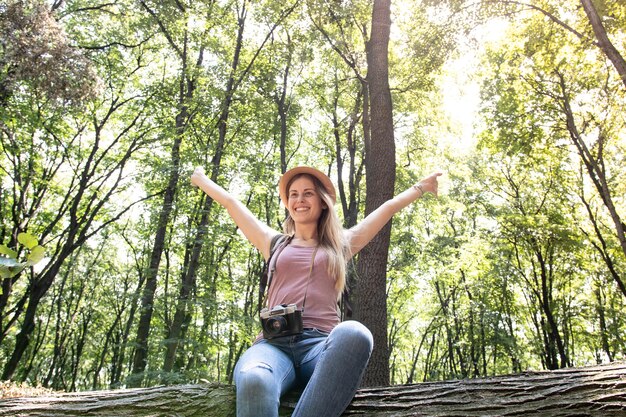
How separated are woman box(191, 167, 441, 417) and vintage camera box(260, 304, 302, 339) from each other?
0.05 metres

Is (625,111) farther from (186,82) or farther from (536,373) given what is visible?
(186,82)

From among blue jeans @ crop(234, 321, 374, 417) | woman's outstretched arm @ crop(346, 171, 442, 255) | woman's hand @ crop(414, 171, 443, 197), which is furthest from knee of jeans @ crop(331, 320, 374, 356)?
woman's hand @ crop(414, 171, 443, 197)

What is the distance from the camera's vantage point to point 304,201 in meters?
3.23

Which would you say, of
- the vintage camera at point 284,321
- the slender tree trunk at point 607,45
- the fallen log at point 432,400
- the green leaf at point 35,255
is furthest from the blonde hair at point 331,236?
the slender tree trunk at point 607,45

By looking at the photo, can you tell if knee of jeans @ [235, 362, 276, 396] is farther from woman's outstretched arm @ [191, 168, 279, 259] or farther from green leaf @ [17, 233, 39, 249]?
green leaf @ [17, 233, 39, 249]

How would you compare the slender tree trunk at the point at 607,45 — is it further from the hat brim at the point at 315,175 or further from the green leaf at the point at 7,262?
the green leaf at the point at 7,262

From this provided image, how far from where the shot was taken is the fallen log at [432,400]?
251 centimetres

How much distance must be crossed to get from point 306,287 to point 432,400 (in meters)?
1.05

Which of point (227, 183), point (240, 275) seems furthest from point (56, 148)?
point (240, 275)

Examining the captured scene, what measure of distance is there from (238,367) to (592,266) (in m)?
19.1

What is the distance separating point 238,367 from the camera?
2.45 metres

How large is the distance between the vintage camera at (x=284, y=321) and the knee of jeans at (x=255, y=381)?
1.07ft

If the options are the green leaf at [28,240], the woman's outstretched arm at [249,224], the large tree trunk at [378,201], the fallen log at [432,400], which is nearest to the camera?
the green leaf at [28,240]

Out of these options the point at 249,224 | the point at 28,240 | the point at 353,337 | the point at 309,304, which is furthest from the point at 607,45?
the point at 28,240
